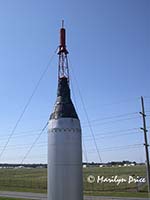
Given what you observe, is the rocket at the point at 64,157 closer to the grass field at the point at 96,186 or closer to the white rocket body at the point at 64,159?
the white rocket body at the point at 64,159

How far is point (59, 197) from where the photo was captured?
1207 cm

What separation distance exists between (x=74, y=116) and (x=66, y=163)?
2.08m

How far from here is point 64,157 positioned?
12234 mm

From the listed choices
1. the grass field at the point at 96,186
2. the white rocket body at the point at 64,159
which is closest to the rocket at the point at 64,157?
the white rocket body at the point at 64,159

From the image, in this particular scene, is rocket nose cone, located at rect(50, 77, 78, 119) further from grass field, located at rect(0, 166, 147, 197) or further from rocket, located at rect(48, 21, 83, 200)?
grass field, located at rect(0, 166, 147, 197)

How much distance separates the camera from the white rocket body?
12102 millimetres

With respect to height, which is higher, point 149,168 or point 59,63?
point 59,63

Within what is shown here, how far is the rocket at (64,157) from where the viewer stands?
12.1 meters

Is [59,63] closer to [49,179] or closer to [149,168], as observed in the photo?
[49,179]

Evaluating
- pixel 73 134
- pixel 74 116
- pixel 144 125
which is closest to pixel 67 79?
pixel 74 116

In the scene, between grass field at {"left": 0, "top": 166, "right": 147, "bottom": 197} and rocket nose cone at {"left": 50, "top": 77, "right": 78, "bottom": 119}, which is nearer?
rocket nose cone at {"left": 50, "top": 77, "right": 78, "bottom": 119}

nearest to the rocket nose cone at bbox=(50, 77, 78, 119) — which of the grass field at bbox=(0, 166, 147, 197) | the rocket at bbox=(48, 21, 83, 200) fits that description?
the rocket at bbox=(48, 21, 83, 200)

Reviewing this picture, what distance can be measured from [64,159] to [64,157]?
Answer: 0.26ft

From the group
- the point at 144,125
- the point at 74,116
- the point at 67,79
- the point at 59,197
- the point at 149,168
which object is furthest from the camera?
the point at 144,125
